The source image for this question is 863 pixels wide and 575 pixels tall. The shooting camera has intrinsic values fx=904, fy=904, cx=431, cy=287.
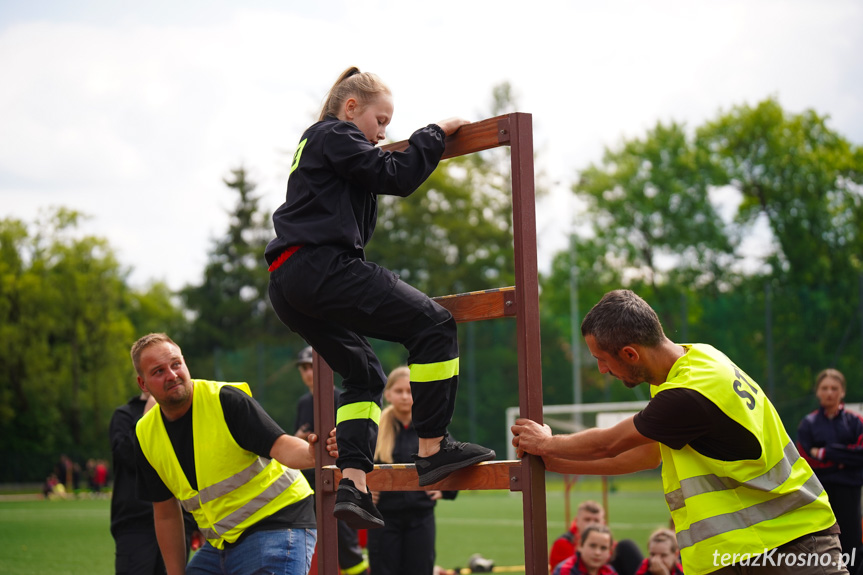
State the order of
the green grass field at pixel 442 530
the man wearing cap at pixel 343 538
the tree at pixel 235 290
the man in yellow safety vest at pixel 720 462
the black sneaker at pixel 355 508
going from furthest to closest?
1. the tree at pixel 235 290
2. the green grass field at pixel 442 530
3. the man wearing cap at pixel 343 538
4. the black sneaker at pixel 355 508
5. the man in yellow safety vest at pixel 720 462

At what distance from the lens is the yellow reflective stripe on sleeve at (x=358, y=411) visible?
3734mm

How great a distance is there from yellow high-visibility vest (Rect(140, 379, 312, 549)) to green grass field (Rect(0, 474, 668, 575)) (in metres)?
6.20

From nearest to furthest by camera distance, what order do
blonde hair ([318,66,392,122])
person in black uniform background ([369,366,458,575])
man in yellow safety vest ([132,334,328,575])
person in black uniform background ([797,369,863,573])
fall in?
blonde hair ([318,66,392,122]) → man in yellow safety vest ([132,334,328,575]) → person in black uniform background ([369,366,458,575]) → person in black uniform background ([797,369,863,573])

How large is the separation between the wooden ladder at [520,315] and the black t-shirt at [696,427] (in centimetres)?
48

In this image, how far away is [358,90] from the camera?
12.0 ft

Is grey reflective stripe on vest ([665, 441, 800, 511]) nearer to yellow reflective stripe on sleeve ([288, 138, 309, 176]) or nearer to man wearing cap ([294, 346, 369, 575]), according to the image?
yellow reflective stripe on sleeve ([288, 138, 309, 176])

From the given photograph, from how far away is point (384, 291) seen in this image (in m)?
3.50

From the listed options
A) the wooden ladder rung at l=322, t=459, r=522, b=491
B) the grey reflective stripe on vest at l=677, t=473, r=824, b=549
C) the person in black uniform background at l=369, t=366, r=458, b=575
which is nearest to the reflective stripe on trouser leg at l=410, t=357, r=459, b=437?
the wooden ladder rung at l=322, t=459, r=522, b=491

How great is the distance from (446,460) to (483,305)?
0.65 meters

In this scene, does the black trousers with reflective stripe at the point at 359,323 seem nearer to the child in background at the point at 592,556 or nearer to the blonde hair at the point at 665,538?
the child in background at the point at 592,556

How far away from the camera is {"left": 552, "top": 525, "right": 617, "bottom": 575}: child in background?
664cm

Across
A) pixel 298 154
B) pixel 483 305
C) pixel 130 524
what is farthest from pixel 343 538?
pixel 298 154

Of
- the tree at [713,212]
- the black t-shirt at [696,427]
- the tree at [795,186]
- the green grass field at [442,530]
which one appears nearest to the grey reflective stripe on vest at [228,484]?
the black t-shirt at [696,427]

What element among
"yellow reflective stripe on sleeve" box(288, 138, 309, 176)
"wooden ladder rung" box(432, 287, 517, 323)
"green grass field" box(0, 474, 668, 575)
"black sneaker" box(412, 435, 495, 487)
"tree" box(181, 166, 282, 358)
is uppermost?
"tree" box(181, 166, 282, 358)
